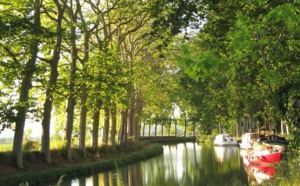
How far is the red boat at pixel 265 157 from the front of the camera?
95.2 feet

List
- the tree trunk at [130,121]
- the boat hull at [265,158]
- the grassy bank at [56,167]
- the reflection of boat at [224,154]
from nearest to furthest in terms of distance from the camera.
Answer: the grassy bank at [56,167] < the boat hull at [265,158] < the reflection of boat at [224,154] < the tree trunk at [130,121]

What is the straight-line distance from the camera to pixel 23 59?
2445 centimetres

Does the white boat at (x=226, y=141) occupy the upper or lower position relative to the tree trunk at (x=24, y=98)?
lower

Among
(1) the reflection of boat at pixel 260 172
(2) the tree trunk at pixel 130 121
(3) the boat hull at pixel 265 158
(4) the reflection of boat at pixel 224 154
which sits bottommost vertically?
(1) the reflection of boat at pixel 260 172

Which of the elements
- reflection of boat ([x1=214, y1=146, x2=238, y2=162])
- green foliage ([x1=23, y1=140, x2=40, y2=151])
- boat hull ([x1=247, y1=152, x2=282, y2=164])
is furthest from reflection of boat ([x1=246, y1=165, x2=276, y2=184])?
green foliage ([x1=23, y1=140, x2=40, y2=151])

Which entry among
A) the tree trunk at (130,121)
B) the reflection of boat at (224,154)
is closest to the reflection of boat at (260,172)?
the reflection of boat at (224,154)

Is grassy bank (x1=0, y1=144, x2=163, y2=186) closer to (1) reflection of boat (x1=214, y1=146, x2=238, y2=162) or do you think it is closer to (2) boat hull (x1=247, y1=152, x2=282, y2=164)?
(1) reflection of boat (x1=214, y1=146, x2=238, y2=162)

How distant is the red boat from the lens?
29.0 meters

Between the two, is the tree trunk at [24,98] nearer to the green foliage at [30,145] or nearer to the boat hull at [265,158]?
the green foliage at [30,145]

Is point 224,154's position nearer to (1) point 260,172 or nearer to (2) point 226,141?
(2) point 226,141

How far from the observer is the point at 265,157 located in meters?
30.3

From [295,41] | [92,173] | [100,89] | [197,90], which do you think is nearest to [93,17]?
[100,89]

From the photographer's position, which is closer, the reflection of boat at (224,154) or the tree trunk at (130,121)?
the reflection of boat at (224,154)

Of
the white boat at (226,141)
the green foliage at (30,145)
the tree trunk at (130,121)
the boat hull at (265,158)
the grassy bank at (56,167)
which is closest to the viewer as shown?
the grassy bank at (56,167)
